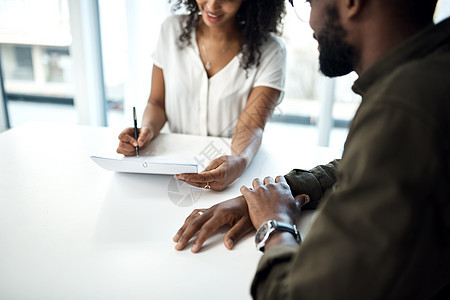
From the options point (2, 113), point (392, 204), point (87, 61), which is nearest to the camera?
point (392, 204)

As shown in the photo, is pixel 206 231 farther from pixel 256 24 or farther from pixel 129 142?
pixel 256 24

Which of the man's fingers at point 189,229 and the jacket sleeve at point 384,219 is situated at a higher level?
the jacket sleeve at point 384,219

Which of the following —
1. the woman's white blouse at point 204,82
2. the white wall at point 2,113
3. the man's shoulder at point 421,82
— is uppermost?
the man's shoulder at point 421,82

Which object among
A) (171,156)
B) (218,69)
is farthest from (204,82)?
(171,156)

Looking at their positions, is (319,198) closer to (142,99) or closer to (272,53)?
(272,53)

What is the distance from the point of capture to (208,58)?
1.75m

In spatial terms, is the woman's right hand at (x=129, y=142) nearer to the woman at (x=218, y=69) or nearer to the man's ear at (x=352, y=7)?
the woman at (x=218, y=69)

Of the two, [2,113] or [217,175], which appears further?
[2,113]

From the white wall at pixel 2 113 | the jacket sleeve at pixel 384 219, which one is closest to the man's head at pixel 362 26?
the jacket sleeve at pixel 384 219

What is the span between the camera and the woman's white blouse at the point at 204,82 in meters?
1.69

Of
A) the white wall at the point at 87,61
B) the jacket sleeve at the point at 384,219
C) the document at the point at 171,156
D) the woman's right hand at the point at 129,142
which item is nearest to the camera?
the jacket sleeve at the point at 384,219

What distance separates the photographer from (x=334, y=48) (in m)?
0.69

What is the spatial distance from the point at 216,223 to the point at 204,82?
3.16 feet

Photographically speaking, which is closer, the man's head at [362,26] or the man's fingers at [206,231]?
the man's head at [362,26]
